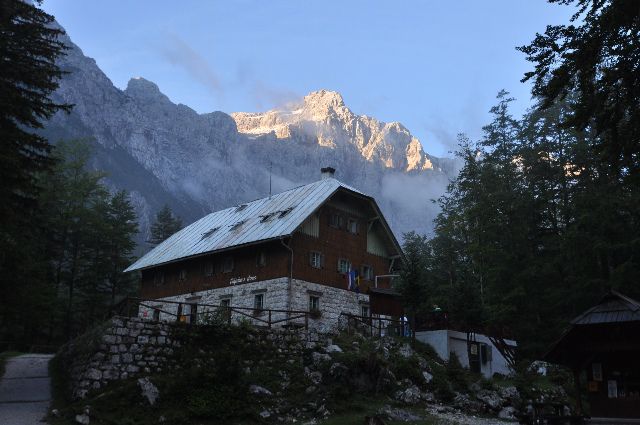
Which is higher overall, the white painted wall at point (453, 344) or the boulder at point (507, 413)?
the white painted wall at point (453, 344)

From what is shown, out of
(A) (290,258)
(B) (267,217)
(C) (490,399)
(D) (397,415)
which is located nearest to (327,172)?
(B) (267,217)

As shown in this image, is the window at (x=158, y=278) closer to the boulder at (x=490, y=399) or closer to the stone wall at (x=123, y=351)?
the stone wall at (x=123, y=351)

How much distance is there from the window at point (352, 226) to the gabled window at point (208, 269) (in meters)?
9.06

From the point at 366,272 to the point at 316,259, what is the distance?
5.08m

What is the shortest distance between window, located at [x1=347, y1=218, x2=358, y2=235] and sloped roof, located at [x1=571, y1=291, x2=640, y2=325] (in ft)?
66.9

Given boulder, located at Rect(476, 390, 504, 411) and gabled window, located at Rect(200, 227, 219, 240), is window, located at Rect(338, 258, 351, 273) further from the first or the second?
boulder, located at Rect(476, 390, 504, 411)

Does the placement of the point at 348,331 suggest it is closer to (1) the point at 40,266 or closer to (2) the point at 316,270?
(2) the point at 316,270

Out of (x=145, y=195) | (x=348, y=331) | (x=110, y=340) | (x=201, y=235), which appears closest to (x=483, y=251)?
(x=348, y=331)

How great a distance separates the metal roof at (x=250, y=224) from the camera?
1341 inches

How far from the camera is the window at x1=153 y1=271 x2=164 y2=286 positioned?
41281mm

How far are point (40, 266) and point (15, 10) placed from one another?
22.9m

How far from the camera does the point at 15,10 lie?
67.4 ft

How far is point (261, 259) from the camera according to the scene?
34.2m

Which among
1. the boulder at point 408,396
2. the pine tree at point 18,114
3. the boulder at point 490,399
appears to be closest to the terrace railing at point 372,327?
the boulder at point 408,396
